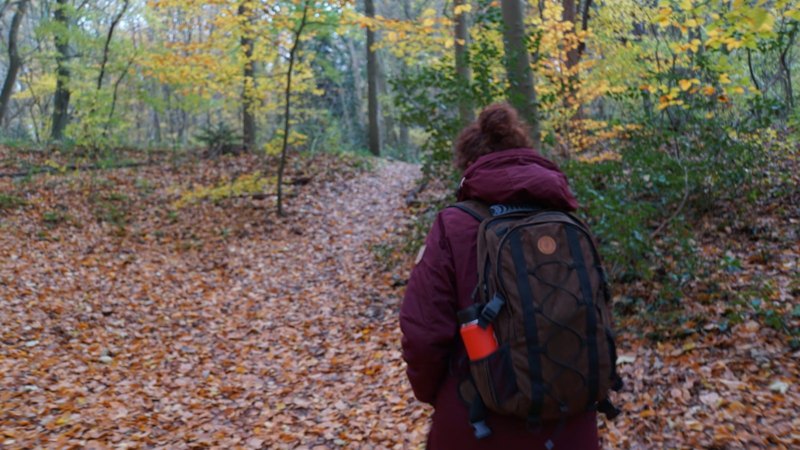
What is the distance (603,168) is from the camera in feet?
22.0

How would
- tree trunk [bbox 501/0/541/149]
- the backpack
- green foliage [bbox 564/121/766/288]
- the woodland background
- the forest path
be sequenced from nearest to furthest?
the backpack, the woodland background, the forest path, green foliage [bbox 564/121/766/288], tree trunk [bbox 501/0/541/149]

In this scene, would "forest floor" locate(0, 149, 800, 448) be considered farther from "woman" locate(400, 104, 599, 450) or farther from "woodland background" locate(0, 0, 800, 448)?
"woman" locate(400, 104, 599, 450)

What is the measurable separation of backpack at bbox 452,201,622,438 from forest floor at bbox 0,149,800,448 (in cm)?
251

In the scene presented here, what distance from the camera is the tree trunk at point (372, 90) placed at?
17625 millimetres

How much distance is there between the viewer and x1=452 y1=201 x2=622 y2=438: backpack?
191 centimetres

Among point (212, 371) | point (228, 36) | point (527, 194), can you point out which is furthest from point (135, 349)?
point (228, 36)

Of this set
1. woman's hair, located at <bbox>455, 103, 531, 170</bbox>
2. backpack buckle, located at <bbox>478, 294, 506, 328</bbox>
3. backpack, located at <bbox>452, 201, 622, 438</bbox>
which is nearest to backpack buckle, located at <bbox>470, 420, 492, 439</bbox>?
backpack, located at <bbox>452, 201, 622, 438</bbox>

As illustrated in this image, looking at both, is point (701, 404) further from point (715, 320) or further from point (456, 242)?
point (456, 242)

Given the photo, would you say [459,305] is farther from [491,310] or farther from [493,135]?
[493,135]

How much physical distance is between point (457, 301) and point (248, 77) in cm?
1313

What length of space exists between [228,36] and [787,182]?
1097 centimetres

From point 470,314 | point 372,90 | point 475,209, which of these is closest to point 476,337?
point 470,314

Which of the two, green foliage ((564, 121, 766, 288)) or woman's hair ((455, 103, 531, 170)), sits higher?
woman's hair ((455, 103, 531, 170))

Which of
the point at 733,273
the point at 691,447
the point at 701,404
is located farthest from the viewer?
the point at 733,273
